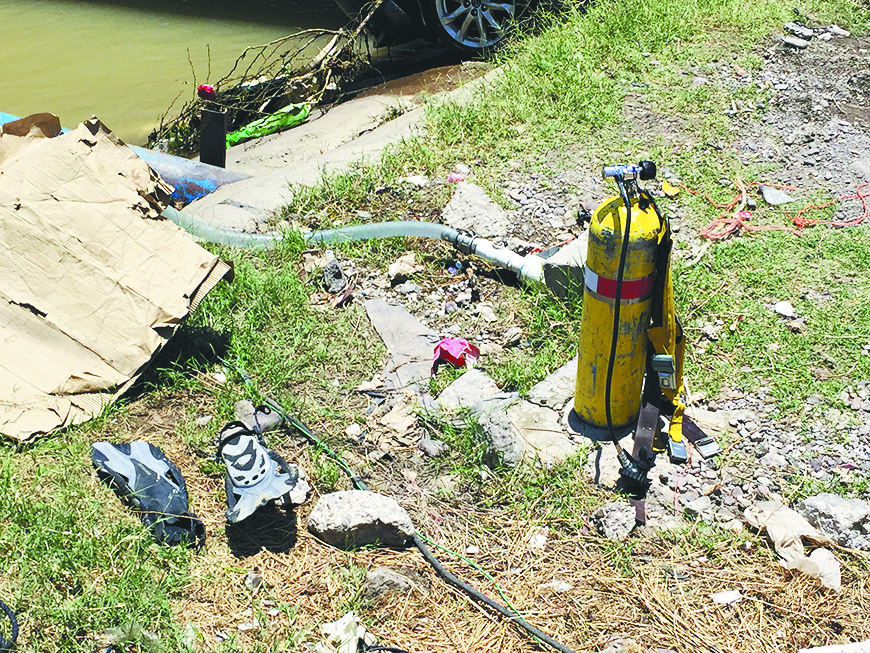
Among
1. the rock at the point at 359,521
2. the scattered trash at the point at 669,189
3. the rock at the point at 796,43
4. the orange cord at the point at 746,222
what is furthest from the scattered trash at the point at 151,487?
the rock at the point at 796,43

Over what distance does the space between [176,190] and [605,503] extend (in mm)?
3948

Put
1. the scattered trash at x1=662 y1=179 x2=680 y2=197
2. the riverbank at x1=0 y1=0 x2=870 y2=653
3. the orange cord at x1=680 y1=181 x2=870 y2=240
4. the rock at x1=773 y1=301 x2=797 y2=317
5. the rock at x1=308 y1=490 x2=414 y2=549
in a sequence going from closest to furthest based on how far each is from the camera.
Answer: the riverbank at x1=0 y1=0 x2=870 y2=653
the rock at x1=308 y1=490 x2=414 y2=549
the rock at x1=773 y1=301 x2=797 y2=317
the orange cord at x1=680 y1=181 x2=870 y2=240
the scattered trash at x1=662 y1=179 x2=680 y2=197

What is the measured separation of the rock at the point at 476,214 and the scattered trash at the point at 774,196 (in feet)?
5.33

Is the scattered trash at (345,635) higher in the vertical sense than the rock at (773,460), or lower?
lower

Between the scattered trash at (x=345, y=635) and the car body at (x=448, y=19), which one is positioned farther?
the car body at (x=448, y=19)

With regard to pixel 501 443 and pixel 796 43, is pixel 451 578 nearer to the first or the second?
pixel 501 443

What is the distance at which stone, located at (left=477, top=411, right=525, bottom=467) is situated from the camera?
332 centimetres

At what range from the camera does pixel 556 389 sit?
3689mm

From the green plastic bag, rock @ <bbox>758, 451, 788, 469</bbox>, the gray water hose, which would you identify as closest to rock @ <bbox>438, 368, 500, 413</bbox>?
the gray water hose

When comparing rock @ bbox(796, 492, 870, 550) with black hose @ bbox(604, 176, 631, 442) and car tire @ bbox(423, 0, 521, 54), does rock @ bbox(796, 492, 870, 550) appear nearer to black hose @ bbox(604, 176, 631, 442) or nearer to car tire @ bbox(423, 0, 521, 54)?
black hose @ bbox(604, 176, 631, 442)

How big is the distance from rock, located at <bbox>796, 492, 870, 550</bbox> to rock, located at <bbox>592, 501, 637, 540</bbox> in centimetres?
66

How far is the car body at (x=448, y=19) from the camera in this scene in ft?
24.8

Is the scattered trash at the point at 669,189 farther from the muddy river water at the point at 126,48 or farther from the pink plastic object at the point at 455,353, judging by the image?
the muddy river water at the point at 126,48

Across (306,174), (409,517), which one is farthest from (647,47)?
(409,517)
